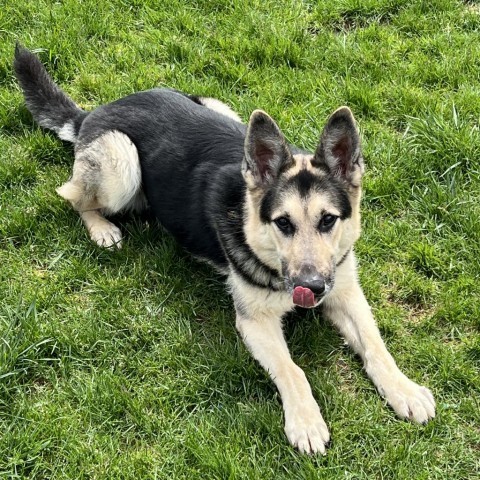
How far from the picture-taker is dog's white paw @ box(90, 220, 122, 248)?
488 cm

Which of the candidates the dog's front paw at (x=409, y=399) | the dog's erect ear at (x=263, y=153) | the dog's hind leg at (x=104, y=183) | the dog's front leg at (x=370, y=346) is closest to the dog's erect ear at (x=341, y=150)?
the dog's erect ear at (x=263, y=153)

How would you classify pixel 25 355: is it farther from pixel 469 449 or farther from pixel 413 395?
pixel 469 449

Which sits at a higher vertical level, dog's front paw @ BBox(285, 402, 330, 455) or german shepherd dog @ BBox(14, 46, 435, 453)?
german shepherd dog @ BBox(14, 46, 435, 453)

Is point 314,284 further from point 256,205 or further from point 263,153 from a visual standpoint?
point 263,153

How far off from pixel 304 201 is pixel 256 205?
1.17 feet

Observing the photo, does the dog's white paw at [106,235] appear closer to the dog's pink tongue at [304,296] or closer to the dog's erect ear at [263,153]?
the dog's erect ear at [263,153]

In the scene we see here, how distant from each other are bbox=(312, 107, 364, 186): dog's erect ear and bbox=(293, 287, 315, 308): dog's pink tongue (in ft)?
2.63

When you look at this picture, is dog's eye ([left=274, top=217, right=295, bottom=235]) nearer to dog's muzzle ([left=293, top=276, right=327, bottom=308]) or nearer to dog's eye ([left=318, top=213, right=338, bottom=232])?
dog's eye ([left=318, top=213, right=338, bottom=232])

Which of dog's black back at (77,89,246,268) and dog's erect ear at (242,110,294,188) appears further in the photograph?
dog's black back at (77,89,246,268)

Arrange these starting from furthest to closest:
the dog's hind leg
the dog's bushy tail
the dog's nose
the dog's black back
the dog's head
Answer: the dog's bushy tail
the dog's hind leg
the dog's black back
the dog's head
the dog's nose

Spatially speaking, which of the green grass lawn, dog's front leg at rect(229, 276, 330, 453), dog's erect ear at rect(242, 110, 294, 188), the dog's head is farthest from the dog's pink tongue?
dog's erect ear at rect(242, 110, 294, 188)

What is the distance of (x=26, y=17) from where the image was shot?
6738 millimetres

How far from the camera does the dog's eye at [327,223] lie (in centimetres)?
373

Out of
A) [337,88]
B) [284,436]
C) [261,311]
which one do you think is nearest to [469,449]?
[284,436]
